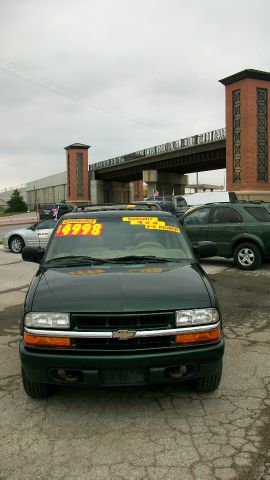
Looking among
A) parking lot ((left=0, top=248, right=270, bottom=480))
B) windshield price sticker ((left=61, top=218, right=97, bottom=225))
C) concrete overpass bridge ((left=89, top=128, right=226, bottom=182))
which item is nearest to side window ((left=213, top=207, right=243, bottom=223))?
parking lot ((left=0, top=248, right=270, bottom=480))

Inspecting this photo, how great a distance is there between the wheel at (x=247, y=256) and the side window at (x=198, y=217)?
1297 mm

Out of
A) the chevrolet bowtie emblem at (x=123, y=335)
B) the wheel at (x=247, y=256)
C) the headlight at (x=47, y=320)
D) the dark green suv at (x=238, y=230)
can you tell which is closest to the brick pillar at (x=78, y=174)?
the dark green suv at (x=238, y=230)

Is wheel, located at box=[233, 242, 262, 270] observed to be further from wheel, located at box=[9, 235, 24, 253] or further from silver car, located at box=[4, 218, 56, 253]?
wheel, located at box=[9, 235, 24, 253]

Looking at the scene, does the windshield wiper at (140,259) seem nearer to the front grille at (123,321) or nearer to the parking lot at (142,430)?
the front grille at (123,321)

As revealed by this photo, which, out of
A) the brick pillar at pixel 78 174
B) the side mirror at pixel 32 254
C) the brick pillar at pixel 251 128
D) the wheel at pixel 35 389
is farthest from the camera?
the brick pillar at pixel 78 174

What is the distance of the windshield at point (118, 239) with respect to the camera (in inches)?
162

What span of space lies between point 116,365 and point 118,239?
64.1 inches

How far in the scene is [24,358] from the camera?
3.09 meters

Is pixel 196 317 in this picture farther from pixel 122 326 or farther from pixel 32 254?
pixel 32 254

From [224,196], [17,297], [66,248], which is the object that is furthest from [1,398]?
[224,196]

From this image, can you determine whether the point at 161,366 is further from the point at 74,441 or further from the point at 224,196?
the point at 224,196

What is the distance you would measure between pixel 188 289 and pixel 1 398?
1845 mm

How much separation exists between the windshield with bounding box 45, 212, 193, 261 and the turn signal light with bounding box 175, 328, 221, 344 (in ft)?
3.63

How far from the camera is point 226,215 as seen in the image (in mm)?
10805
